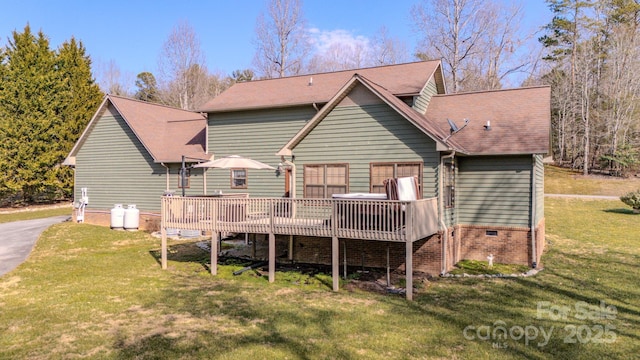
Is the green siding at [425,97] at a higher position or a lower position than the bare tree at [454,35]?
lower

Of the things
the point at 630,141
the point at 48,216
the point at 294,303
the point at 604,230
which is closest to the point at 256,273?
the point at 294,303

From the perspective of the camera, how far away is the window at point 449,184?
11.2 metres

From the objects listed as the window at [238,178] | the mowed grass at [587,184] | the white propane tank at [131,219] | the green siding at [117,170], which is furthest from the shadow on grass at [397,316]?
the mowed grass at [587,184]

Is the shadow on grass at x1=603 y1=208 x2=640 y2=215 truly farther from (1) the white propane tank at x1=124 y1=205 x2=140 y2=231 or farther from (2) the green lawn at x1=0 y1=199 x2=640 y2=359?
(1) the white propane tank at x1=124 y1=205 x2=140 y2=231

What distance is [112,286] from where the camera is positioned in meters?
9.57

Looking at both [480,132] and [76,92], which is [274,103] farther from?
[76,92]

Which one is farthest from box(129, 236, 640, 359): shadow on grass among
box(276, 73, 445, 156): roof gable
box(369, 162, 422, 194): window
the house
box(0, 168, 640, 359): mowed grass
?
box(276, 73, 445, 156): roof gable

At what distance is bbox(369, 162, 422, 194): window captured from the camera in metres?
11.0

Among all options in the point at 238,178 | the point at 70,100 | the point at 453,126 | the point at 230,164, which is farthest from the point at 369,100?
the point at 70,100

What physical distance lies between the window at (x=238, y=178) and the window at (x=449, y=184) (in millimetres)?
8691

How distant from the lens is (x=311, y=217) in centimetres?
1150

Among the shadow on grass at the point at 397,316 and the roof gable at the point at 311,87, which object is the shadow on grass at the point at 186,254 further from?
the roof gable at the point at 311,87

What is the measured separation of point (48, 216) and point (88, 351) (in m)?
22.8

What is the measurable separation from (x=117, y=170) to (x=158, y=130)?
9.42 ft
